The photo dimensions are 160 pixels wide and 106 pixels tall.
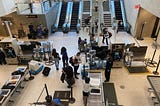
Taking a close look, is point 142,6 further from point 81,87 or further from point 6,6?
point 6,6

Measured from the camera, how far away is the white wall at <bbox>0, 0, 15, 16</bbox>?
10938 mm

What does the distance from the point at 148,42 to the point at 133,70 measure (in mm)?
4528

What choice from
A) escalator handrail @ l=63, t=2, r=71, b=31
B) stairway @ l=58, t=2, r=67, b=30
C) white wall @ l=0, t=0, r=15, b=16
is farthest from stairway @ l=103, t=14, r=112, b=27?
white wall @ l=0, t=0, r=15, b=16

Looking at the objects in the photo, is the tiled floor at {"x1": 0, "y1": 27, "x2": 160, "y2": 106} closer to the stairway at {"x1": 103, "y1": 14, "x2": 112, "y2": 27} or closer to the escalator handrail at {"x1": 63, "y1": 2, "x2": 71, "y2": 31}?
the escalator handrail at {"x1": 63, "y1": 2, "x2": 71, "y2": 31}

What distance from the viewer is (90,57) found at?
26.8ft

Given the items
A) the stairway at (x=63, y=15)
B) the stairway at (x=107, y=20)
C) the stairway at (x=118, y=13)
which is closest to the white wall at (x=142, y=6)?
the stairway at (x=118, y=13)

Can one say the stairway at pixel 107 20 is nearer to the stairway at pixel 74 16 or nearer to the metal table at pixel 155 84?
the stairway at pixel 74 16

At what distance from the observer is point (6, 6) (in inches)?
449

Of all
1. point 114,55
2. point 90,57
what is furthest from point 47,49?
point 114,55

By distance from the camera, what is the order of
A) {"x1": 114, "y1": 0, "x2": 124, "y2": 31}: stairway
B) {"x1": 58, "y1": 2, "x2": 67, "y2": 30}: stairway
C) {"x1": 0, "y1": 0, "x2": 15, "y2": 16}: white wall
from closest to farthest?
{"x1": 0, "y1": 0, "x2": 15, "y2": 16}: white wall
{"x1": 114, "y1": 0, "x2": 124, "y2": 31}: stairway
{"x1": 58, "y1": 2, "x2": 67, "y2": 30}: stairway

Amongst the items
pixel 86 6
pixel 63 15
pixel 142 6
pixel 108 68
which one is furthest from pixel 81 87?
pixel 86 6

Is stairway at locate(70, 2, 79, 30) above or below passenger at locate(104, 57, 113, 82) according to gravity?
above

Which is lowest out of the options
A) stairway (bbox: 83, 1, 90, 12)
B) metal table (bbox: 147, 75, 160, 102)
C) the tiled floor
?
the tiled floor

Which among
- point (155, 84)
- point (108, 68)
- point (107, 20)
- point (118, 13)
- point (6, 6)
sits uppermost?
point (6, 6)
